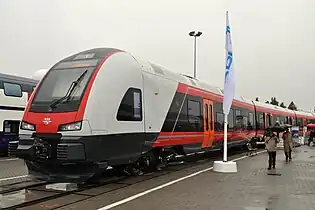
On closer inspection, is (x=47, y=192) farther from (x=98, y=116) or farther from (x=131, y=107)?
(x=131, y=107)

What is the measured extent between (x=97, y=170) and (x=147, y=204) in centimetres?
196

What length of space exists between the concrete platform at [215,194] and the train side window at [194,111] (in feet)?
9.45

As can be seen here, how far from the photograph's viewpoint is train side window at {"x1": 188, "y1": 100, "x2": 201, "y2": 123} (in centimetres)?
1563

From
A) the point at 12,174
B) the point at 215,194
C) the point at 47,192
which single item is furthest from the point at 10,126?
the point at 215,194

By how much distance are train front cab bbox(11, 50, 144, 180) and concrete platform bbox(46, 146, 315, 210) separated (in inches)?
38.7

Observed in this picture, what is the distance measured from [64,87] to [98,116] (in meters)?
1.23

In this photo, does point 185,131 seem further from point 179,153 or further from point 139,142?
point 139,142

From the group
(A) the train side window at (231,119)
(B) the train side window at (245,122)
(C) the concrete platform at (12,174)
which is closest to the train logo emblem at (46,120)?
(C) the concrete platform at (12,174)

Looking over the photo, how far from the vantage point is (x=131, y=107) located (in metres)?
11.1

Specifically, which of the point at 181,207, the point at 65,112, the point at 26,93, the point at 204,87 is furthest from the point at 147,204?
the point at 26,93

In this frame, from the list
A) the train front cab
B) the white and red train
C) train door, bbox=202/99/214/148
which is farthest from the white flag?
the train front cab

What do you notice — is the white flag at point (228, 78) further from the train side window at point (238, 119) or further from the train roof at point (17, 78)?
the train roof at point (17, 78)

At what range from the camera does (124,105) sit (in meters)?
10.8

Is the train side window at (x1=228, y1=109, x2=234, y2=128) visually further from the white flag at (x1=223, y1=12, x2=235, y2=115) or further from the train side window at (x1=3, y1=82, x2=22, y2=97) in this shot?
the train side window at (x1=3, y1=82, x2=22, y2=97)
